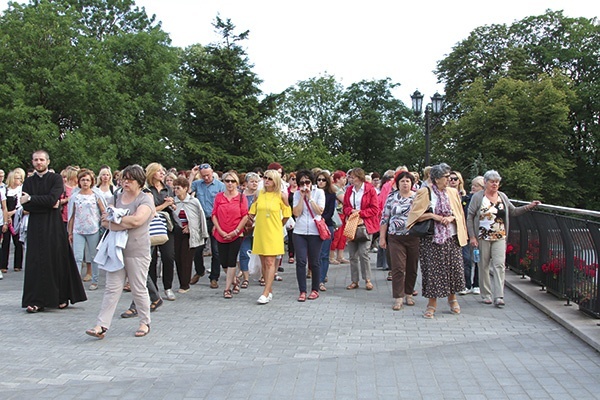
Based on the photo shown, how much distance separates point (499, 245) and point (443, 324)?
1.77 meters

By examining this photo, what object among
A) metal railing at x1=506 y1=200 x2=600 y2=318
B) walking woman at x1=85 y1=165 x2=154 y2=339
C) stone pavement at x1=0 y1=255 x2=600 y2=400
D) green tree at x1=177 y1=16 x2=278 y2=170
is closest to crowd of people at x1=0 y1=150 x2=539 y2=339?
walking woman at x1=85 y1=165 x2=154 y2=339

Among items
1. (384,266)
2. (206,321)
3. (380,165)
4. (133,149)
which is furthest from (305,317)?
(380,165)

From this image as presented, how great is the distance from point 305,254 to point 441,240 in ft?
6.69

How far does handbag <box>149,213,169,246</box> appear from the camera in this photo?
842 centimetres

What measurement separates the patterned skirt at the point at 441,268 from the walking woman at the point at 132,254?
3419 mm

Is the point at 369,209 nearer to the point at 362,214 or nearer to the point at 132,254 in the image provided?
the point at 362,214

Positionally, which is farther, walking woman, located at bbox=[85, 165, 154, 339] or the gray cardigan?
the gray cardigan

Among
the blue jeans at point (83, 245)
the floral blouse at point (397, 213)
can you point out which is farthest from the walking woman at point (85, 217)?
the floral blouse at point (397, 213)

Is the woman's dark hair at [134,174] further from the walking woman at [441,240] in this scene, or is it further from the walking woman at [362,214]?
the walking woman at [362,214]

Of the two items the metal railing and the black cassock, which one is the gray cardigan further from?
the black cassock

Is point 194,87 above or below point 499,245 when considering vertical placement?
above

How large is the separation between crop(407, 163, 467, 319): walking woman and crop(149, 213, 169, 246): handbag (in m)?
3.16

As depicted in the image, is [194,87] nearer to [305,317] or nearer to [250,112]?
[250,112]

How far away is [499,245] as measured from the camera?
8875mm
